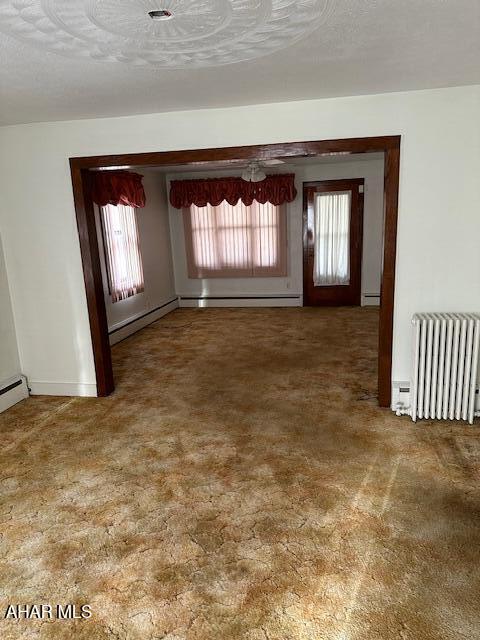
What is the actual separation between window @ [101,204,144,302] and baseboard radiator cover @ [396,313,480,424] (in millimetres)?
3989

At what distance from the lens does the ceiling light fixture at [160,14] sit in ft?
5.48

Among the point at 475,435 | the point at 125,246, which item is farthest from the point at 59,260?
the point at 475,435

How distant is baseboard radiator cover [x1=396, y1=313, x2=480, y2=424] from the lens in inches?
122

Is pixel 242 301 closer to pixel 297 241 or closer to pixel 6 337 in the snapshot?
pixel 297 241

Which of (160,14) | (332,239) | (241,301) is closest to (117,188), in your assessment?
(241,301)

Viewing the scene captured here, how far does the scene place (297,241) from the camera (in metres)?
7.49

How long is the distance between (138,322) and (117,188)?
6.45 ft

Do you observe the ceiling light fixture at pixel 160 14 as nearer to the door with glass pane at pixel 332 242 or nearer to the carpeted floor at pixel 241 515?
the carpeted floor at pixel 241 515

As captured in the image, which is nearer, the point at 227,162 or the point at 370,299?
the point at 227,162

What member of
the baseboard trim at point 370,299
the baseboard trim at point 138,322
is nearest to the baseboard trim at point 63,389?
the baseboard trim at point 138,322

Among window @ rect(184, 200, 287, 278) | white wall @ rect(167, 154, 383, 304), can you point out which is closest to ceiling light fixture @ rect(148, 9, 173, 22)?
white wall @ rect(167, 154, 383, 304)

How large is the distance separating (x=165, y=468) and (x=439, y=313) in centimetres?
227

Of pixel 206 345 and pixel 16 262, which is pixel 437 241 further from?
pixel 16 262

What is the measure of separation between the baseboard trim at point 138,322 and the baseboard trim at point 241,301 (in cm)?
30
